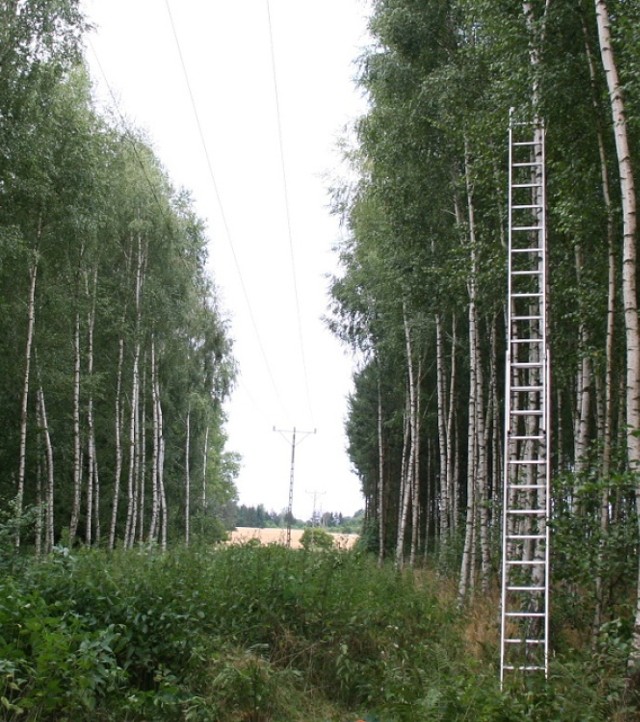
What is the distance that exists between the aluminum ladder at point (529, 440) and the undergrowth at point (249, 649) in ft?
1.34

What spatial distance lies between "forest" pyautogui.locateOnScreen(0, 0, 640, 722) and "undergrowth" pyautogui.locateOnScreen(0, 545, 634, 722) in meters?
0.03

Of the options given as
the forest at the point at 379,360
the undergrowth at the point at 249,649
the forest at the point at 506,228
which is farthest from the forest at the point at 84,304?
the forest at the point at 506,228

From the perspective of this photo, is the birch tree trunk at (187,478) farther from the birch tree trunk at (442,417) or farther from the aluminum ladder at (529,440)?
the aluminum ladder at (529,440)

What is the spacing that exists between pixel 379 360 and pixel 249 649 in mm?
18194

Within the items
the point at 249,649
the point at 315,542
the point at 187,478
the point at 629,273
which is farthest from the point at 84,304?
the point at 629,273

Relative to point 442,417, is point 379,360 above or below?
above

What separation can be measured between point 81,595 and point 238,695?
6.41ft

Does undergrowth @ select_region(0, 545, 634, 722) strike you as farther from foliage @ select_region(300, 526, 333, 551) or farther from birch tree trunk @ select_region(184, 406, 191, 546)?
birch tree trunk @ select_region(184, 406, 191, 546)

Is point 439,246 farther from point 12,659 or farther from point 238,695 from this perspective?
point 12,659

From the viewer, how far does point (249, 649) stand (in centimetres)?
762

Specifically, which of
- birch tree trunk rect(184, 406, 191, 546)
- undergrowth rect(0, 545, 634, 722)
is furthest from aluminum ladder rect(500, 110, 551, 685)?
birch tree trunk rect(184, 406, 191, 546)

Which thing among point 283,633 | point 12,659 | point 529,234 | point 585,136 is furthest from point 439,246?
point 12,659

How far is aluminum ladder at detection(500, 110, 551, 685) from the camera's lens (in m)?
7.30

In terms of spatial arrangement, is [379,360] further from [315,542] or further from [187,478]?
[315,542]
